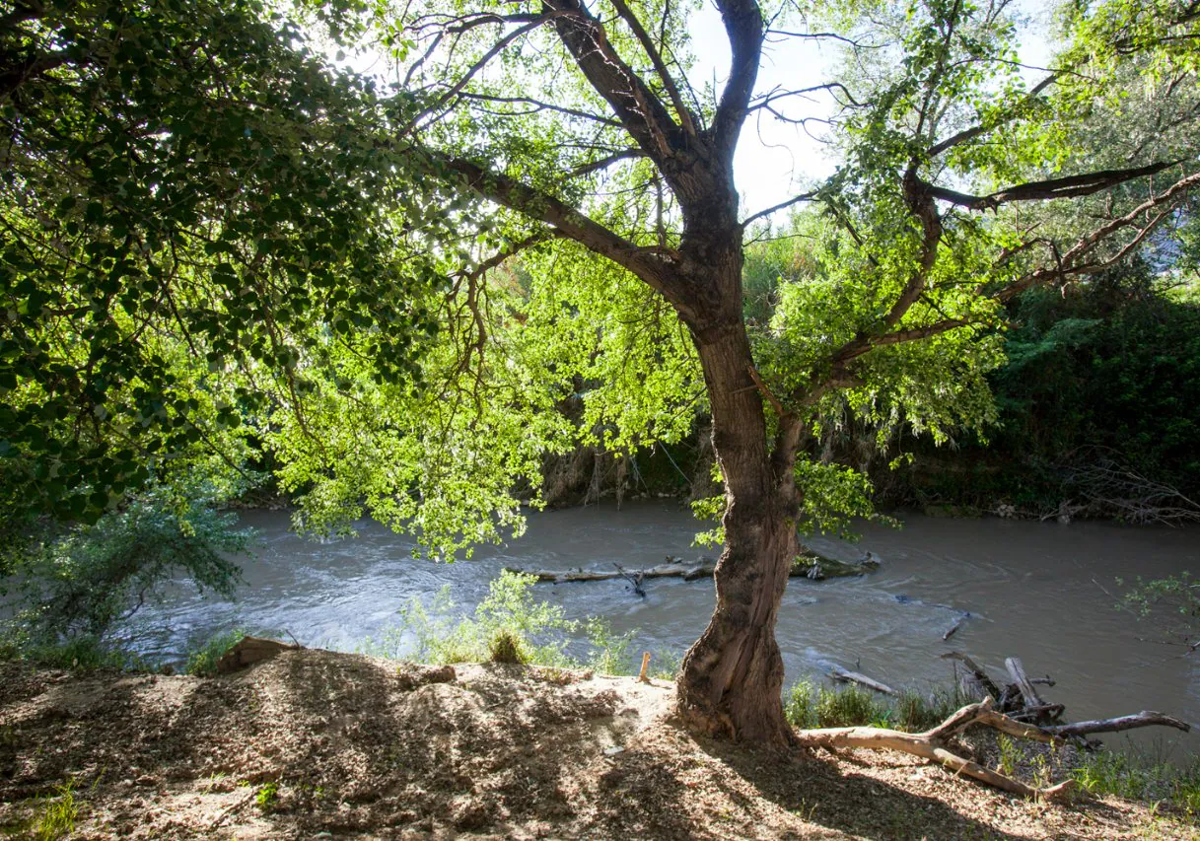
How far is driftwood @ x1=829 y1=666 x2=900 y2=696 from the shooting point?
7.75 meters

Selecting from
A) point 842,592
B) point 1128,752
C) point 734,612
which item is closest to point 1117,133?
point 842,592

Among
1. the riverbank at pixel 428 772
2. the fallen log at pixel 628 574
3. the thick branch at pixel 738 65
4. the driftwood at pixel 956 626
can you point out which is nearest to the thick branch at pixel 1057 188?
the thick branch at pixel 738 65

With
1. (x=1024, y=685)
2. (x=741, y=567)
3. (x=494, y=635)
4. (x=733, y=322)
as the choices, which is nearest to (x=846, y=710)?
(x=1024, y=685)

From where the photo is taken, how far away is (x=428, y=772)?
4.30m

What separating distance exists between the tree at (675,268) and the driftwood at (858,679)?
123 inches

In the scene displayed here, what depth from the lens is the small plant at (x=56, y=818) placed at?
290 centimetres

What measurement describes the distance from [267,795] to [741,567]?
3109 mm

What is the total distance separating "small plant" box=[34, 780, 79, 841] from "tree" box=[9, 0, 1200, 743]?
4.54 ft

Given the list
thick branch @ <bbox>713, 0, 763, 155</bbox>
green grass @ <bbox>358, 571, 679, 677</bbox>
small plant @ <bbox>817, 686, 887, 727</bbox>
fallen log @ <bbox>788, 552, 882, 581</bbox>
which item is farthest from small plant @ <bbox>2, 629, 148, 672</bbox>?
fallen log @ <bbox>788, 552, 882, 581</bbox>

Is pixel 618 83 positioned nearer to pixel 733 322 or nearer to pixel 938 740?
pixel 733 322

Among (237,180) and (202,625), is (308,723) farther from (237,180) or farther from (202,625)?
(202,625)

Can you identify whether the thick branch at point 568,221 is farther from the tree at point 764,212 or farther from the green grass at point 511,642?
the green grass at point 511,642

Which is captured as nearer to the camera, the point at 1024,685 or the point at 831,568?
the point at 1024,685

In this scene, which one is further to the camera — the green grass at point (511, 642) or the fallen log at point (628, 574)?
the fallen log at point (628, 574)
